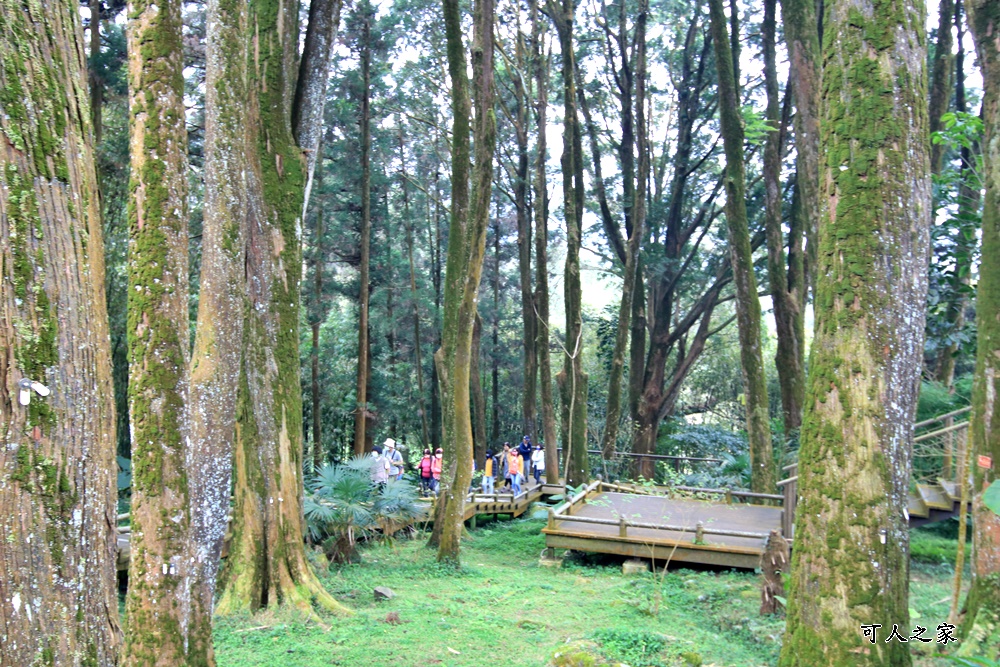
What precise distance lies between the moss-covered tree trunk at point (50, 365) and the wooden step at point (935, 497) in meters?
10.5

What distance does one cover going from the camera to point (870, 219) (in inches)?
157

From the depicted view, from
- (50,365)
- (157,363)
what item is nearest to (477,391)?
(157,363)

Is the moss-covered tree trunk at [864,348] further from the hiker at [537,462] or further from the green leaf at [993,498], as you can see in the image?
the hiker at [537,462]

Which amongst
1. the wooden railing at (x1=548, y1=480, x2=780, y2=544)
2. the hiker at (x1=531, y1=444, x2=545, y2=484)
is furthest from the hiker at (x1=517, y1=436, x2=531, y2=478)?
the wooden railing at (x1=548, y1=480, x2=780, y2=544)

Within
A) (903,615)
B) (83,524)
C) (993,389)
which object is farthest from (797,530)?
(83,524)

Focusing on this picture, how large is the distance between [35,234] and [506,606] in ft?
25.4

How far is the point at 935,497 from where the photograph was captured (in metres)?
10.1

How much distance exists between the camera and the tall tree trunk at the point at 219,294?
17.2 feet

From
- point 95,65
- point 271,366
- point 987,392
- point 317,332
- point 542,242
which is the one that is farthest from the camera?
point 317,332

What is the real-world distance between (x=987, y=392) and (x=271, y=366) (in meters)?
6.83

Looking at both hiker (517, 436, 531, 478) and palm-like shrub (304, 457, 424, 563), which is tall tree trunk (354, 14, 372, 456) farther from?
palm-like shrub (304, 457, 424, 563)

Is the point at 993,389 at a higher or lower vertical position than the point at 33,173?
lower

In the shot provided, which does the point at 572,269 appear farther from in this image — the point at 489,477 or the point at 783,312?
the point at 489,477

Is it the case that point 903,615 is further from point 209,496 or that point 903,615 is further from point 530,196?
point 530,196
